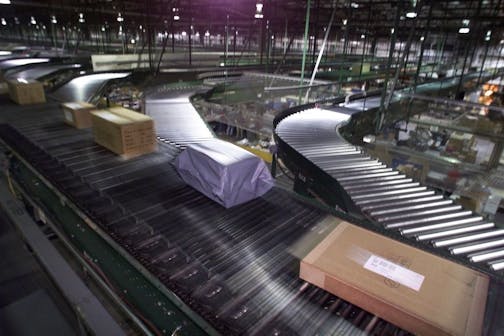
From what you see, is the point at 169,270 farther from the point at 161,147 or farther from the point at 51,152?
the point at 51,152

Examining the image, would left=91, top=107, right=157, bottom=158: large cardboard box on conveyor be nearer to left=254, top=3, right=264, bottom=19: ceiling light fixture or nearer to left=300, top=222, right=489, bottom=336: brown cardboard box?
left=300, top=222, right=489, bottom=336: brown cardboard box

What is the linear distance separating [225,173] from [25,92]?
6.30m

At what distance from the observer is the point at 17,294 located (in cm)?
342

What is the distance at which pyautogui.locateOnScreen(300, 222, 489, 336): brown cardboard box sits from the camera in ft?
5.43

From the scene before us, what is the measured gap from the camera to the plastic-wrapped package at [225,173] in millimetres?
2944

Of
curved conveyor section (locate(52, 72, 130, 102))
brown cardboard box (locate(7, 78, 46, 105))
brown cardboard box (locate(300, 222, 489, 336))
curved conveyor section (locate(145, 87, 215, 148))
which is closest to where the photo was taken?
brown cardboard box (locate(300, 222, 489, 336))

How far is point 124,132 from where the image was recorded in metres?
4.01

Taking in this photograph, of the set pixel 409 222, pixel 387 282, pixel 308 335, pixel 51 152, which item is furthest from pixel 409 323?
pixel 51 152

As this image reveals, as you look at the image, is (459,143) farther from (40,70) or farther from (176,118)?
(40,70)

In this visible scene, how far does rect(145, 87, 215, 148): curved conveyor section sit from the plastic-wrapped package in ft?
4.99

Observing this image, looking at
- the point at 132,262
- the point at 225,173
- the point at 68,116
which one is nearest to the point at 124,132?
the point at 225,173

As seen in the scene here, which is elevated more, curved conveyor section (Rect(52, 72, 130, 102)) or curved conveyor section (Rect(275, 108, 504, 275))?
curved conveyor section (Rect(52, 72, 130, 102))

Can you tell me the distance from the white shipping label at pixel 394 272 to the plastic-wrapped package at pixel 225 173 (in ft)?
4.63

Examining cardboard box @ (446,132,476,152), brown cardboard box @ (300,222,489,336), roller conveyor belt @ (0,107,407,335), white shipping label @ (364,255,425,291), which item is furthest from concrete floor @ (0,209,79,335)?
cardboard box @ (446,132,476,152)
